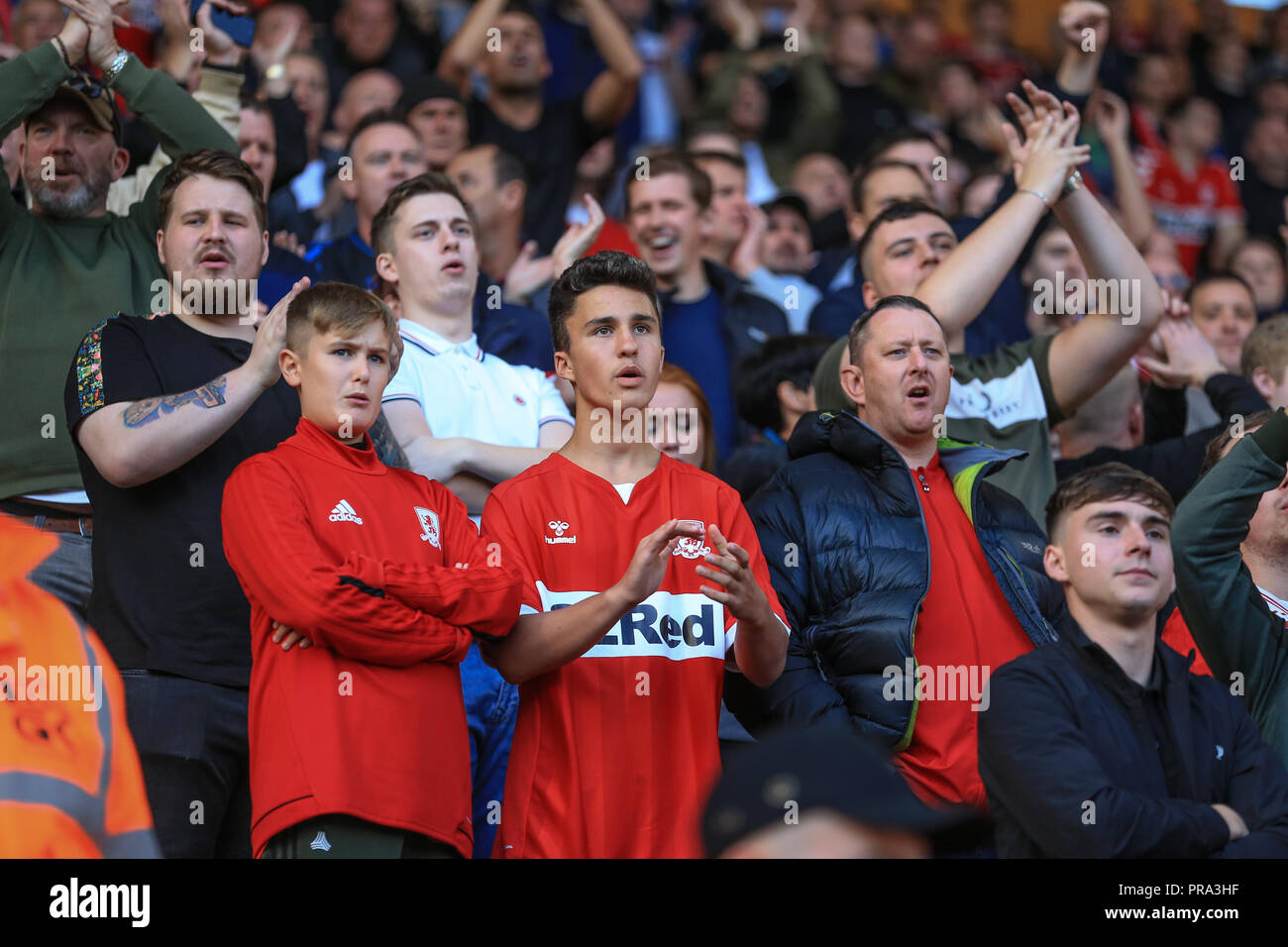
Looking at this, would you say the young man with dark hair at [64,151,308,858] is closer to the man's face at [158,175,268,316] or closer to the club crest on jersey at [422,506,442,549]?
the man's face at [158,175,268,316]

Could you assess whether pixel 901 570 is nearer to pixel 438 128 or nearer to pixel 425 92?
pixel 438 128

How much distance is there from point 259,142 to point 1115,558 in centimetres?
409

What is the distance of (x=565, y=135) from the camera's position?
28.7ft

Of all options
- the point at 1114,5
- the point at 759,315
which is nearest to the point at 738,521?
the point at 759,315

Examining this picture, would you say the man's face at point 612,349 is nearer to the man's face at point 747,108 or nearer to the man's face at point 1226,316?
the man's face at point 1226,316

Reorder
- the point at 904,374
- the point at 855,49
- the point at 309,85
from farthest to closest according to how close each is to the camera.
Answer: the point at 855,49 → the point at 309,85 → the point at 904,374

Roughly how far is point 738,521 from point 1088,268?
82.5 inches

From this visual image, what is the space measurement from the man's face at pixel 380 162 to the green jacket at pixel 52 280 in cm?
138

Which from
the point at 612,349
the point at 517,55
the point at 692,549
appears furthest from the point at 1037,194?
the point at 517,55

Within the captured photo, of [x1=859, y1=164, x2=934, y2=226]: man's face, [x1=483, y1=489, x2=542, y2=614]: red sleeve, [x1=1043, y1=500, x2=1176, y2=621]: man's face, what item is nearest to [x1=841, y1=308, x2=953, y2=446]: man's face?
[x1=1043, y1=500, x2=1176, y2=621]: man's face

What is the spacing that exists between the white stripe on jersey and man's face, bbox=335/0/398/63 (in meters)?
6.65

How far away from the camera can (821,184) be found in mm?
9828

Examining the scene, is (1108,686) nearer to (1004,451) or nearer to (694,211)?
(1004,451)

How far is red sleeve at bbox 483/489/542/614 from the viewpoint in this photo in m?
4.04
